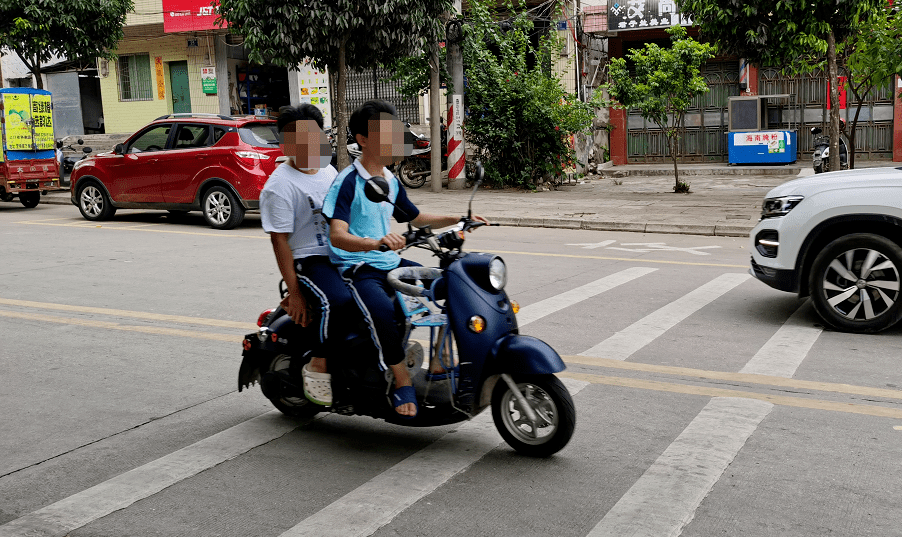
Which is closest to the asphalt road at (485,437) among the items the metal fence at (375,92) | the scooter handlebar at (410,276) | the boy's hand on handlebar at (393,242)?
the scooter handlebar at (410,276)

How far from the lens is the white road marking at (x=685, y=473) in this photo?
3520 millimetres

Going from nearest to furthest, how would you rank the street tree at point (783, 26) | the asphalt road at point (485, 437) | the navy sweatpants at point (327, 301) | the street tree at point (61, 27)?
the asphalt road at point (485, 437) → the navy sweatpants at point (327, 301) → the street tree at point (783, 26) → the street tree at point (61, 27)

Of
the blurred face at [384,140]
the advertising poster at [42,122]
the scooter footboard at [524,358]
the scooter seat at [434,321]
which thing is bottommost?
the scooter footboard at [524,358]

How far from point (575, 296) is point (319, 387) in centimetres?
419

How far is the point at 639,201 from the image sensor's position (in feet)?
55.8

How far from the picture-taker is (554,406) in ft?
13.4

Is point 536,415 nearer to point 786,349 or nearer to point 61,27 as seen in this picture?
point 786,349

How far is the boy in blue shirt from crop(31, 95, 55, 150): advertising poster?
16.4 m

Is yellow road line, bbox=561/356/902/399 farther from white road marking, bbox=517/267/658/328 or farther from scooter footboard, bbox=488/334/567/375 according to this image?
scooter footboard, bbox=488/334/567/375

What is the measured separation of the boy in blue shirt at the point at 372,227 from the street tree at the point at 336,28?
12788 millimetres

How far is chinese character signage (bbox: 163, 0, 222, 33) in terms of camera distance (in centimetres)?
2562

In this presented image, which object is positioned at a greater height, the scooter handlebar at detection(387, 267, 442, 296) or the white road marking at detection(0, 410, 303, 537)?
the scooter handlebar at detection(387, 267, 442, 296)

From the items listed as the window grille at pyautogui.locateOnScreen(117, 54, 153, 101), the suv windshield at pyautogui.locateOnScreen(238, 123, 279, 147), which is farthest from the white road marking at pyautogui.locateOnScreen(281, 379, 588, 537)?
the window grille at pyautogui.locateOnScreen(117, 54, 153, 101)

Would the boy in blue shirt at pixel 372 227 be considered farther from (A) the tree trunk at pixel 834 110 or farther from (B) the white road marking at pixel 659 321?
(A) the tree trunk at pixel 834 110
